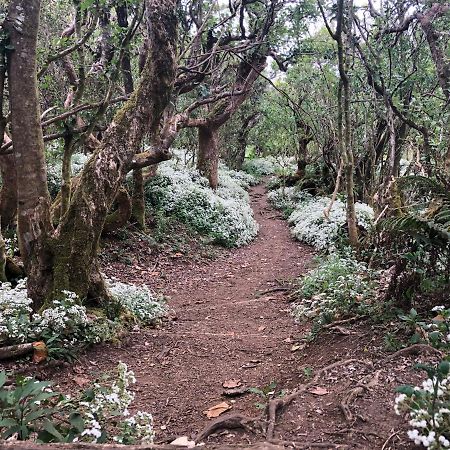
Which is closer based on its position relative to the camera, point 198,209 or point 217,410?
point 217,410

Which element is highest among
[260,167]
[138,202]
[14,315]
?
[260,167]

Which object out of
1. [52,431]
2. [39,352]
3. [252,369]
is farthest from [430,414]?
[39,352]

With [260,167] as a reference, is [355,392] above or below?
below

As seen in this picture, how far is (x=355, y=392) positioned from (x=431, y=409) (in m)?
0.87

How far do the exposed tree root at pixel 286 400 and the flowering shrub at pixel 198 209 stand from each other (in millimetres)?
8132

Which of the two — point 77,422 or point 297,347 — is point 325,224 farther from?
point 77,422

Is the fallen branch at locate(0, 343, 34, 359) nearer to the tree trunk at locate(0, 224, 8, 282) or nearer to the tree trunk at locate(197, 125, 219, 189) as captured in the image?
the tree trunk at locate(0, 224, 8, 282)

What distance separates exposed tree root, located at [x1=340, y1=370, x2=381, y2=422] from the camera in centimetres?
278

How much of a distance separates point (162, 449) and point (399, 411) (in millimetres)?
1384

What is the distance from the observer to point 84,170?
5410 mm

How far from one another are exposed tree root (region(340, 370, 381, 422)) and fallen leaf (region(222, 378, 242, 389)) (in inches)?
53.6

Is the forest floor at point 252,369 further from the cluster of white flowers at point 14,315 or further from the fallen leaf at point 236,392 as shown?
the cluster of white flowers at point 14,315

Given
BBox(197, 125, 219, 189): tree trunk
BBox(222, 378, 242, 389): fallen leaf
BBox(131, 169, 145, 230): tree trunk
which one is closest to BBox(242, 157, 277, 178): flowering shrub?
BBox(197, 125, 219, 189): tree trunk

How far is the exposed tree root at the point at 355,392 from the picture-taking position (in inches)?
109
